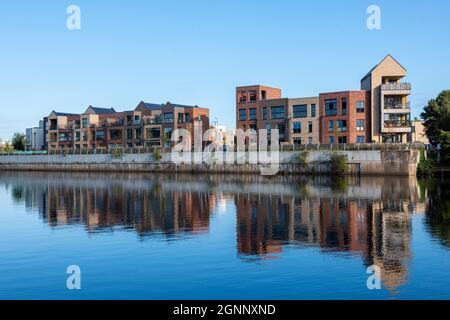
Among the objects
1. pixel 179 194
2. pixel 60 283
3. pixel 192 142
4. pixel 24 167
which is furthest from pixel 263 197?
pixel 24 167

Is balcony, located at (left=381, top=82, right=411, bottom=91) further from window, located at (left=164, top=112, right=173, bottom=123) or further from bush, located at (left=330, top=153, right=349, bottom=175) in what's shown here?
window, located at (left=164, top=112, right=173, bottom=123)

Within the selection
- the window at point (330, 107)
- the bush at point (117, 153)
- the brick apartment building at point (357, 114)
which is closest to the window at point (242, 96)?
the brick apartment building at point (357, 114)

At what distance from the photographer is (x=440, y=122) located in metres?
91.7

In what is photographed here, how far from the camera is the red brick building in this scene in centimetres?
9344

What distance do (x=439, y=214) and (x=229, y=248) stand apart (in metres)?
18.8

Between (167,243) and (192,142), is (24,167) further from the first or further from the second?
(167,243)

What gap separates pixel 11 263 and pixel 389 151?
6830cm

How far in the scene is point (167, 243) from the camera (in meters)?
26.6

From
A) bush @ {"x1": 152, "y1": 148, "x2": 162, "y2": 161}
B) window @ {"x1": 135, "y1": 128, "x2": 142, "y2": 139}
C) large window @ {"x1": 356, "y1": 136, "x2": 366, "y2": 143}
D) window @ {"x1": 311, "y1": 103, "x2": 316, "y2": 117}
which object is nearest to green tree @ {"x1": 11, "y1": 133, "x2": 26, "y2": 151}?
window @ {"x1": 135, "y1": 128, "x2": 142, "y2": 139}

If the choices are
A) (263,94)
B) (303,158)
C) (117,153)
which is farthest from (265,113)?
(117,153)

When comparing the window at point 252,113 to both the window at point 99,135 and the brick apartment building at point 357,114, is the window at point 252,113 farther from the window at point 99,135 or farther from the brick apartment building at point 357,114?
the window at point 99,135

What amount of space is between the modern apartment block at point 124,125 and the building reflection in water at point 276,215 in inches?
2353

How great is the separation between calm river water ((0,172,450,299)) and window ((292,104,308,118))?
55.1 metres

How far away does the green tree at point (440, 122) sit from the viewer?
81062 mm
